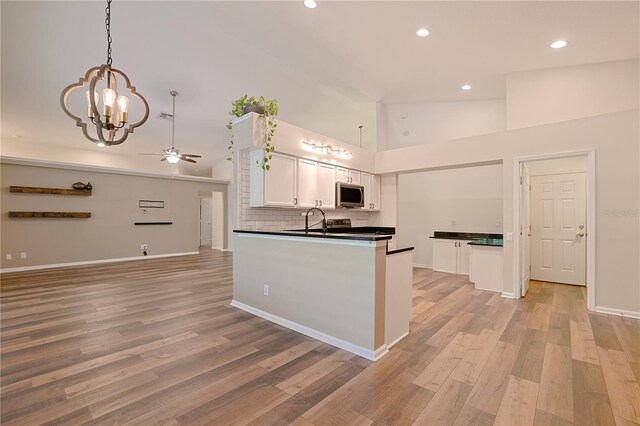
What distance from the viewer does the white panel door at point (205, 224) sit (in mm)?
12039

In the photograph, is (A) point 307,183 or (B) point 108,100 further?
(A) point 307,183

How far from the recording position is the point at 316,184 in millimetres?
4773

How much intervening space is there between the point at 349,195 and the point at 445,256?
9.36ft

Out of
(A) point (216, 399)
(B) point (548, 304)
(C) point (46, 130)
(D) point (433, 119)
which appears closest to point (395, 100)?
(D) point (433, 119)

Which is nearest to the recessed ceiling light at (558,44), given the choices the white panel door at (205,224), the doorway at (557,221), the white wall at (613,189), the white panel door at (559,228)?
the white wall at (613,189)

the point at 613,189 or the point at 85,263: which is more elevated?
the point at 613,189

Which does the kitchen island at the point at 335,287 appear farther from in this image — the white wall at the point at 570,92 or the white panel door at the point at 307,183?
the white wall at the point at 570,92

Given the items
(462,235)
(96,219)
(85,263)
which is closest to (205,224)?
(96,219)

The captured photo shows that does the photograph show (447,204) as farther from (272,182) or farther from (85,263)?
(85,263)

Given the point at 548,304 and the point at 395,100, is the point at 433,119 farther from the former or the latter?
the point at 548,304

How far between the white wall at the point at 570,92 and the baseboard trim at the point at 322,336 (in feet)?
14.8

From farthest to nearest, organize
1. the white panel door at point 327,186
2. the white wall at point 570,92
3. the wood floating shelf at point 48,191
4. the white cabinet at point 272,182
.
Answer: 1. the wood floating shelf at point 48,191
2. the white panel door at point 327,186
3. the white wall at point 570,92
4. the white cabinet at point 272,182

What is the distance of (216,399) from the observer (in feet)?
6.29

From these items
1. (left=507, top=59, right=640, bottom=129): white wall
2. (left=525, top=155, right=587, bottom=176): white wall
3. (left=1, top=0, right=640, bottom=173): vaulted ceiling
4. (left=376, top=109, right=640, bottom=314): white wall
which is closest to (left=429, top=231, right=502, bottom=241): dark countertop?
(left=525, top=155, right=587, bottom=176): white wall
